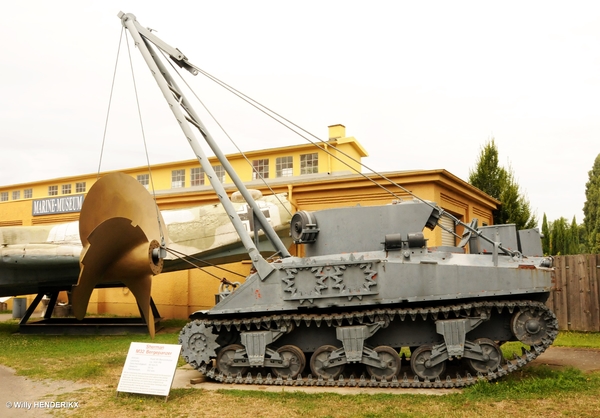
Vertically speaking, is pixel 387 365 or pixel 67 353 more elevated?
pixel 387 365

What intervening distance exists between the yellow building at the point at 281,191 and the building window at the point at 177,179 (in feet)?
0.18

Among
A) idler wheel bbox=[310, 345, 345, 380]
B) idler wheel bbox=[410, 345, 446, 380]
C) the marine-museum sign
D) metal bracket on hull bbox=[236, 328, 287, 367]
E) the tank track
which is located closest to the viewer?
the tank track

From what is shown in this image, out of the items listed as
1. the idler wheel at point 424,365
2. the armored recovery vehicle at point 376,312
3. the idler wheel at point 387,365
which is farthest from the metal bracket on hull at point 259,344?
the idler wheel at point 424,365

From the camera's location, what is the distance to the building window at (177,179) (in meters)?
31.7

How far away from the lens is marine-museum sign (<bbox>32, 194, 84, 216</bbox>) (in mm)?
24828

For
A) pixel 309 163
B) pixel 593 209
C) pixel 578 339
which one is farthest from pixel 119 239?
→ pixel 593 209

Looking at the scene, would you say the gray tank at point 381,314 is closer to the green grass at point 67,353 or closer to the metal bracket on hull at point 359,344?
the metal bracket on hull at point 359,344

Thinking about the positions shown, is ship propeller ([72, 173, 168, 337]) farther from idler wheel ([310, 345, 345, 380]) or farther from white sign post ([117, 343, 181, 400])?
idler wheel ([310, 345, 345, 380])

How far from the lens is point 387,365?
9.64 meters

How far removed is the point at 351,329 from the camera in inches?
381

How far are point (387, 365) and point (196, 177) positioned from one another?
76.1 feet

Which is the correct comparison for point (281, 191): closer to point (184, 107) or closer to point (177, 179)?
point (184, 107)

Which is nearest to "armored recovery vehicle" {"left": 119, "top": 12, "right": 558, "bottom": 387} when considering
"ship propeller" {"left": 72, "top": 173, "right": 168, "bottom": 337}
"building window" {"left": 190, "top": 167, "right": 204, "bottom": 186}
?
"ship propeller" {"left": 72, "top": 173, "right": 168, "bottom": 337}

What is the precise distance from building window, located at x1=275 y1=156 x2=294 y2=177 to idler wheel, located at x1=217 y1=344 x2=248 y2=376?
703 inches
